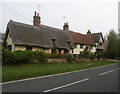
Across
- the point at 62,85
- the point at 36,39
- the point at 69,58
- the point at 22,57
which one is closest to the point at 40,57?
the point at 22,57

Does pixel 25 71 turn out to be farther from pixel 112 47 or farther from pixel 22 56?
pixel 112 47

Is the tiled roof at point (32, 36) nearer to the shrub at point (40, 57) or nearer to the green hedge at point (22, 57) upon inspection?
the shrub at point (40, 57)

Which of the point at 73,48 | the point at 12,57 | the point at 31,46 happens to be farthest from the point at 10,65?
the point at 73,48

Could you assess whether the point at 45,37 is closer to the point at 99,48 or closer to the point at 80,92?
the point at 80,92

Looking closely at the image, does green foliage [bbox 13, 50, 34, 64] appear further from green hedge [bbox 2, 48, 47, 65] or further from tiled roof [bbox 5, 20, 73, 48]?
tiled roof [bbox 5, 20, 73, 48]

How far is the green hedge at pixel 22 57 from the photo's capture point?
13.4 meters

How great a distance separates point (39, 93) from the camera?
18.1ft

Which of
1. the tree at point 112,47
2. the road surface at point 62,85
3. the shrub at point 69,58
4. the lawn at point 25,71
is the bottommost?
the road surface at point 62,85

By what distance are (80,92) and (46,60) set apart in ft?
43.6

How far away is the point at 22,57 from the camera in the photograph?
15078 mm

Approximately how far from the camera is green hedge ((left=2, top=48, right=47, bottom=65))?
1340 centimetres

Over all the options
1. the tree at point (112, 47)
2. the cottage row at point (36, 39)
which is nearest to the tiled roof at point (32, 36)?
the cottage row at point (36, 39)

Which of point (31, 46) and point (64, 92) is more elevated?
point (31, 46)

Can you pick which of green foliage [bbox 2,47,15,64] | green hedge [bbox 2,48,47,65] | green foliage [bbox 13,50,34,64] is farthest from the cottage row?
green foliage [bbox 2,47,15,64]
